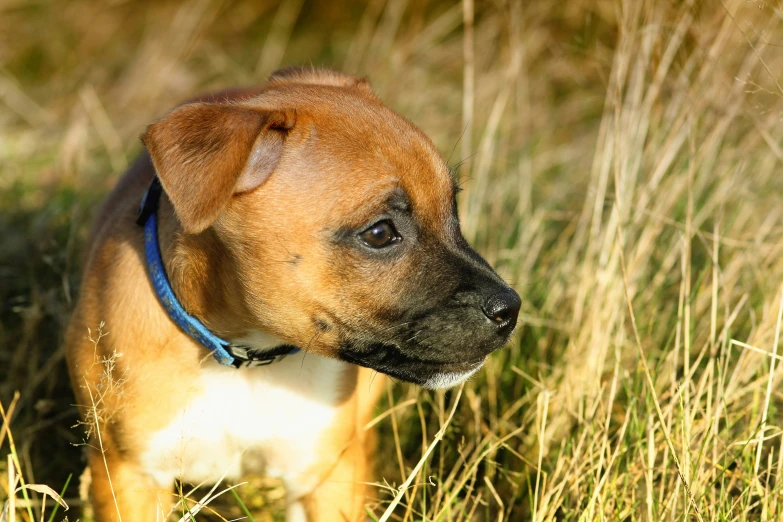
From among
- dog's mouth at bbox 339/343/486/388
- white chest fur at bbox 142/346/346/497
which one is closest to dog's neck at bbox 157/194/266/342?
white chest fur at bbox 142/346/346/497

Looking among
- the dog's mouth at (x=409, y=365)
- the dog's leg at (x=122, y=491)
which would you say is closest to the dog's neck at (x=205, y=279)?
the dog's mouth at (x=409, y=365)

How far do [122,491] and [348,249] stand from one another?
1267 mm

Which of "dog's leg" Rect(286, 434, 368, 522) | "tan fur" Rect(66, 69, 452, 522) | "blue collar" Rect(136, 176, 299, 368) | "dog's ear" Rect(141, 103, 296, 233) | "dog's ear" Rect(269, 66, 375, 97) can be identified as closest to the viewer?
"dog's ear" Rect(141, 103, 296, 233)

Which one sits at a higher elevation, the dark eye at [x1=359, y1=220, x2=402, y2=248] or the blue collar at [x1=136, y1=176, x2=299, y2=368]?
the dark eye at [x1=359, y1=220, x2=402, y2=248]

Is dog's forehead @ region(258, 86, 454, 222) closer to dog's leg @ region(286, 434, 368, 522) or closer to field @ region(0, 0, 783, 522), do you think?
field @ region(0, 0, 783, 522)

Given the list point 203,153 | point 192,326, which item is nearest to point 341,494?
point 192,326

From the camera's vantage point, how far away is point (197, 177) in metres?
2.76

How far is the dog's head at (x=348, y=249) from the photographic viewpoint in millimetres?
2908

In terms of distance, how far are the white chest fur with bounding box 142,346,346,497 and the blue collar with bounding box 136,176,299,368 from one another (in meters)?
0.10

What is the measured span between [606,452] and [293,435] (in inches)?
46.9

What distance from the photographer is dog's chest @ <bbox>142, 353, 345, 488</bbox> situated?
3289 mm

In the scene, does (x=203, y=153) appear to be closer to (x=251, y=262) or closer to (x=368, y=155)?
(x=251, y=262)

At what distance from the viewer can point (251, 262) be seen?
→ 2973 millimetres

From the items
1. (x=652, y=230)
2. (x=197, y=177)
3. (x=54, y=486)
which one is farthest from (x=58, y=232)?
(x=652, y=230)
